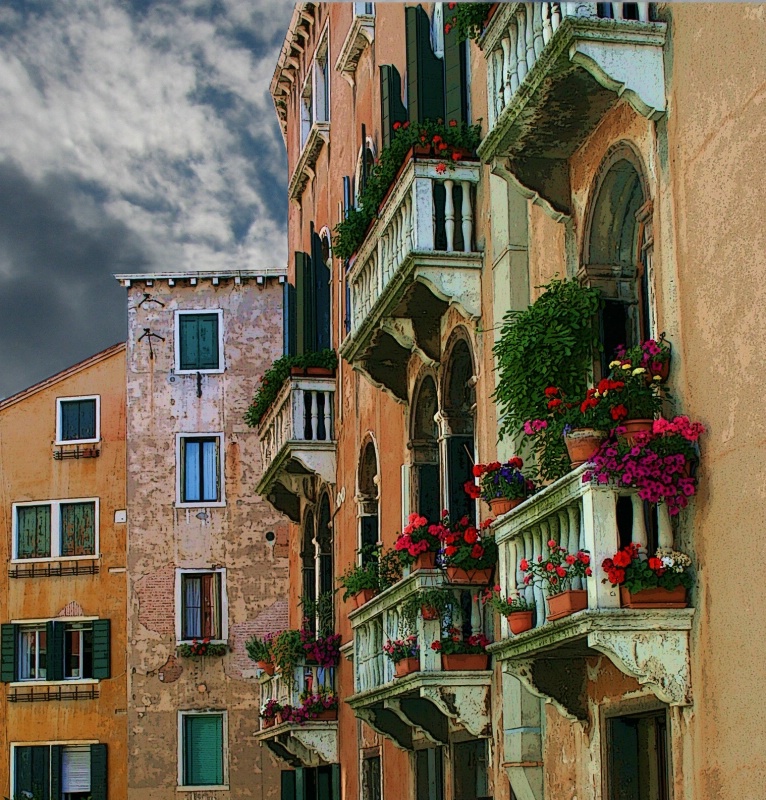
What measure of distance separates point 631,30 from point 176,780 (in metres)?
22.1

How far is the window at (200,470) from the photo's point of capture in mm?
29328

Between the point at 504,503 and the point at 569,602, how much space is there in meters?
1.88

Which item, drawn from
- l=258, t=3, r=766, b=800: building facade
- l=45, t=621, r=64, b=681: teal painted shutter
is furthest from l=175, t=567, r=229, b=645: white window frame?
l=258, t=3, r=766, b=800: building facade

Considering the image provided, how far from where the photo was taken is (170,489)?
29328mm

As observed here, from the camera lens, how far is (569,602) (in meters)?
8.36

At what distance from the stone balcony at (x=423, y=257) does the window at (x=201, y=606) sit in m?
15.5

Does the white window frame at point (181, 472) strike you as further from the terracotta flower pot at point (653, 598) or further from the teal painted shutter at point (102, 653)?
the terracotta flower pot at point (653, 598)

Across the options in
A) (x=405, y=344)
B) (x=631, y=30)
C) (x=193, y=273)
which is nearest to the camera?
(x=631, y=30)

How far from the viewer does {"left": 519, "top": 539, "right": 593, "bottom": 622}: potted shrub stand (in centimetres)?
823

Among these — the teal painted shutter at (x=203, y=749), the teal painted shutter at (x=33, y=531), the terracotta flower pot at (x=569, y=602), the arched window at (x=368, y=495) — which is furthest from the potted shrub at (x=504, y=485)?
the teal painted shutter at (x=33, y=531)

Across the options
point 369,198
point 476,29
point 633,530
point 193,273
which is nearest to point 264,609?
point 193,273

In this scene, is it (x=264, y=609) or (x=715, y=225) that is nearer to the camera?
(x=715, y=225)

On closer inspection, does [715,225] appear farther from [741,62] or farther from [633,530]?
[633,530]

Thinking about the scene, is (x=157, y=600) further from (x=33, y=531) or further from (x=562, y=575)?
(x=562, y=575)
